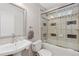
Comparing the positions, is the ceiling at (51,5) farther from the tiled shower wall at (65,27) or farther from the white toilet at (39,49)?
the white toilet at (39,49)

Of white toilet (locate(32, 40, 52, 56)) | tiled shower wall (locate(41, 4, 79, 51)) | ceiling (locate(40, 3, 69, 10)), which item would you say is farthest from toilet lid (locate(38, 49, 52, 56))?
ceiling (locate(40, 3, 69, 10))

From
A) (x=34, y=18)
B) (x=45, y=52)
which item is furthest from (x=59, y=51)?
(x=34, y=18)

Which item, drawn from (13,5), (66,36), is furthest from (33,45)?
(13,5)

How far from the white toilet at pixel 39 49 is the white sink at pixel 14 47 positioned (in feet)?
0.30

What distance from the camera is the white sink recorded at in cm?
128

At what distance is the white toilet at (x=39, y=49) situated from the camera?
4.66 feet

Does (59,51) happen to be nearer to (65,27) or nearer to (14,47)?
(65,27)

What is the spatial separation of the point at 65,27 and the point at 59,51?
0.34 m

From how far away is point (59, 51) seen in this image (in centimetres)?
140

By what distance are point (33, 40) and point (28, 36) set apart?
91mm

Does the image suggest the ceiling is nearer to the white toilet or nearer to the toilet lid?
the white toilet

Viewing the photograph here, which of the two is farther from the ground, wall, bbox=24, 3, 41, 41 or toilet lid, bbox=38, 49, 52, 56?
wall, bbox=24, 3, 41, 41

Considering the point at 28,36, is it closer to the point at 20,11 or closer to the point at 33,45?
the point at 33,45

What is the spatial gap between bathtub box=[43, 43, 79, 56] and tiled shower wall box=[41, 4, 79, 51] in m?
0.05
